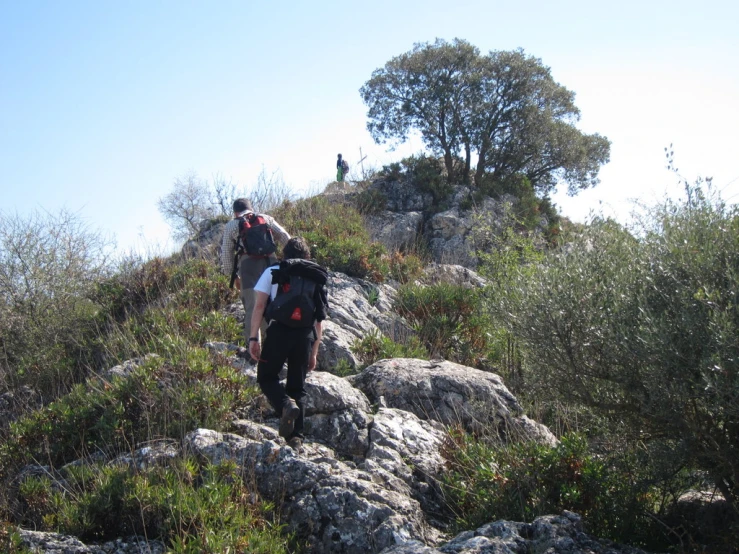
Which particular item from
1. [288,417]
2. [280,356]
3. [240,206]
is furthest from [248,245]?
[288,417]

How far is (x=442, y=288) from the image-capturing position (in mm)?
10750

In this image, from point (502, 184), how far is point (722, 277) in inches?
639

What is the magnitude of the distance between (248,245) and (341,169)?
1445cm

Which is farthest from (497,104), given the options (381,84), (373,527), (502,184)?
(373,527)

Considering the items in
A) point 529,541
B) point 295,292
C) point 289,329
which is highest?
point 295,292

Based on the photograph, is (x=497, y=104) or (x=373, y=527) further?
(x=497, y=104)

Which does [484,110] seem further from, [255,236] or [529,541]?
[529,541]

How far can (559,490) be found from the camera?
17.0 ft

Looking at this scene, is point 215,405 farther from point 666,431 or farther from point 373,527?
point 666,431

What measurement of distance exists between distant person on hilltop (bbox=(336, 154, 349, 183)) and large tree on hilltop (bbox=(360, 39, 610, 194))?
160 centimetres

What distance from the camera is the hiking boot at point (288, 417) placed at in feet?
18.1

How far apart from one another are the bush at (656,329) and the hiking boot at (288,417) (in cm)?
239

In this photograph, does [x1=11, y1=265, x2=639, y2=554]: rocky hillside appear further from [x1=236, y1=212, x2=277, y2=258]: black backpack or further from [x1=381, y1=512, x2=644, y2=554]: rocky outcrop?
[x1=236, y1=212, x2=277, y2=258]: black backpack

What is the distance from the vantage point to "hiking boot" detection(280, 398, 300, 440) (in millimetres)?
5531
